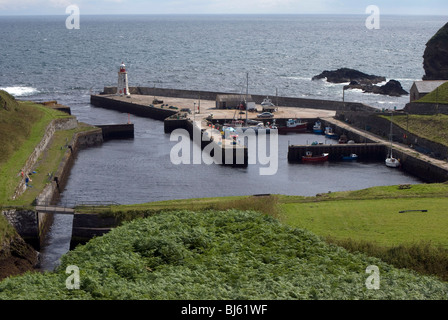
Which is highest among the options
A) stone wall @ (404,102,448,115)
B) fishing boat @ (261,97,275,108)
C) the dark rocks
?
the dark rocks

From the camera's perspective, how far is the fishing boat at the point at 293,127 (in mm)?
93950

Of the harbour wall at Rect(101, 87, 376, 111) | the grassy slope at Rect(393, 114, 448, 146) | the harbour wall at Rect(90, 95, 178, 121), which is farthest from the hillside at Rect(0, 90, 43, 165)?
the grassy slope at Rect(393, 114, 448, 146)

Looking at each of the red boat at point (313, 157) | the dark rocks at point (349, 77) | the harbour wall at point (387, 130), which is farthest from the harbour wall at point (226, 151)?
the dark rocks at point (349, 77)

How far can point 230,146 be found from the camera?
76438mm

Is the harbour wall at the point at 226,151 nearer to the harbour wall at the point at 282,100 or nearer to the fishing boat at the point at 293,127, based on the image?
the fishing boat at the point at 293,127

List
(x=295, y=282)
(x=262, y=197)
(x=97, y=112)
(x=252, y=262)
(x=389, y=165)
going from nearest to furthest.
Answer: (x=295, y=282) → (x=252, y=262) → (x=262, y=197) → (x=389, y=165) → (x=97, y=112)

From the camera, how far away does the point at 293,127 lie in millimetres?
94188

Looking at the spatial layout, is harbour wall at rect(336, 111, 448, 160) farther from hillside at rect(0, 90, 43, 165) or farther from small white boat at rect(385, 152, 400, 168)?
hillside at rect(0, 90, 43, 165)

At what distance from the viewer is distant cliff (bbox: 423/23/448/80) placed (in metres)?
127

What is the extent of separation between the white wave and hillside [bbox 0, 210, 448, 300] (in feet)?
320
